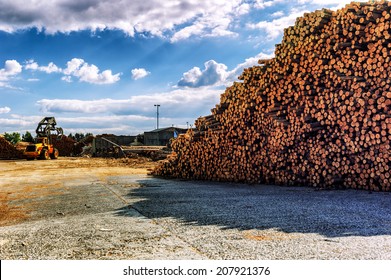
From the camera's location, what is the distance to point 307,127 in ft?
33.9

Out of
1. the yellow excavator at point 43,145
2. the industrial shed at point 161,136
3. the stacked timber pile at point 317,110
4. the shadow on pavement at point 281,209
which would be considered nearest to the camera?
the shadow on pavement at point 281,209

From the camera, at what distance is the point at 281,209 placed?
706cm

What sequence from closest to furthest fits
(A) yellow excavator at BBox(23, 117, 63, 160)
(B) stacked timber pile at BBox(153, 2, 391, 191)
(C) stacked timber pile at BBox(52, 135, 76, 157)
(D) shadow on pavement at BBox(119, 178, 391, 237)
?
(D) shadow on pavement at BBox(119, 178, 391, 237)
(B) stacked timber pile at BBox(153, 2, 391, 191)
(A) yellow excavator at BBox(23, 117, 63, 160)
(C) stacked timber pile at BBox(52, 135, 76, 157)

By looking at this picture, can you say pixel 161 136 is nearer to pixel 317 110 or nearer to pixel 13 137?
pixel 13 137

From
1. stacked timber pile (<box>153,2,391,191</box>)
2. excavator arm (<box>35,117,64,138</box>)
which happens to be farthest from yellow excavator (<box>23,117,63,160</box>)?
stacked timber pile (<box>153,2,391,191</box>)

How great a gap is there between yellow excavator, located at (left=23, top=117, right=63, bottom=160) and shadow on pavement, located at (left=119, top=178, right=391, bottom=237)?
80.2 ft

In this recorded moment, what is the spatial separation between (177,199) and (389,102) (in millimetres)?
5267

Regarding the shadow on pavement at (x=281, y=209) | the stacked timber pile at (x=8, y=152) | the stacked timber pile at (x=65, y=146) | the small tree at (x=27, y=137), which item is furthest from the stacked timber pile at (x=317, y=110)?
the small tree at (x=27, y=137)

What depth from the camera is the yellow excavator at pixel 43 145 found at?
31.7 m

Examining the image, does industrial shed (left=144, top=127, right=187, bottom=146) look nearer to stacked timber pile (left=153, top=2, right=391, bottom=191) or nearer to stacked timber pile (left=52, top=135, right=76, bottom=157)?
stacked timber pile (left=52, top=135, right=76, bottom=157)

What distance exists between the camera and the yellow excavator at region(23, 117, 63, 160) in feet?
104

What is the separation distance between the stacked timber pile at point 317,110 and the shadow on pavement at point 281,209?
0.87 meters

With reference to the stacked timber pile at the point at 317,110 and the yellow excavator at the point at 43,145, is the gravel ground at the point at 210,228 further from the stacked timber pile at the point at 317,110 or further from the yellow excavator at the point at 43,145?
the yellow excavator at the point at 43,145
